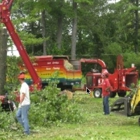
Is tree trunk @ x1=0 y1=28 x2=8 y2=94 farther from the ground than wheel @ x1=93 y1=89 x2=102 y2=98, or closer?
farther from the ground

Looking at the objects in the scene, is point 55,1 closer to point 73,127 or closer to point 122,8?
point 122,8

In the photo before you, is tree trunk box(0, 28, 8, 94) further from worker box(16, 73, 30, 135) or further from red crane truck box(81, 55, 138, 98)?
red crane truck box(81, 55, 138, 98)

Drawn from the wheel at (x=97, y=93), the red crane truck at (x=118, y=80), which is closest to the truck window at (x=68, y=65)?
the red crane truck at (x=118, y=80)

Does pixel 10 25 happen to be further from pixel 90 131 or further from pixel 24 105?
pixel 90 131

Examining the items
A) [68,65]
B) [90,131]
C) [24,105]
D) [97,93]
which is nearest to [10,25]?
[24,105]

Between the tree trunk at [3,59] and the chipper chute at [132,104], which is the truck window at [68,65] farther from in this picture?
the chipper chute at [132,104]

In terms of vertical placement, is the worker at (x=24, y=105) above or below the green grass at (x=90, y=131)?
above

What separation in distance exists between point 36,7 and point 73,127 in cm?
2742

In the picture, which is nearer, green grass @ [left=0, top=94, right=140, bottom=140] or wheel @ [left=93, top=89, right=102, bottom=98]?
green grass @ [left=0, top=94, right=140, bottom=140]

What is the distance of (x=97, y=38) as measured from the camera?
2229 inches

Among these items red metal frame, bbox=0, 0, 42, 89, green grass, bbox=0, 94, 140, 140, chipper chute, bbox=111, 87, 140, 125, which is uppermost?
red metal frame, bbox=0, 0, 42, 89

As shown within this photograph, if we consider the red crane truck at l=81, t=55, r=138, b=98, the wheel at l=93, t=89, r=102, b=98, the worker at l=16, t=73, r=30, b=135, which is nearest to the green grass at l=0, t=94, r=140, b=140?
the worker at l=16, t=73, r=30, b=135

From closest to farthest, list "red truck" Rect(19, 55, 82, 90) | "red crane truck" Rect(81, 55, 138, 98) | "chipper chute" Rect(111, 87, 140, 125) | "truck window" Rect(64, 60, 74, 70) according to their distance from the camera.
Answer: "chipper chute" Rect(111, 87, 140, 125)
"red truck" Rect(19, 55, 82, 90)
"truck window" Rect(64, 60, 74, 70)
"red crane truck" Rect(81, 55, 138, 98)

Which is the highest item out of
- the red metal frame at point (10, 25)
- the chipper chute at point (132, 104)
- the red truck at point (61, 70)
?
the red metal frame at point (10, 25)
